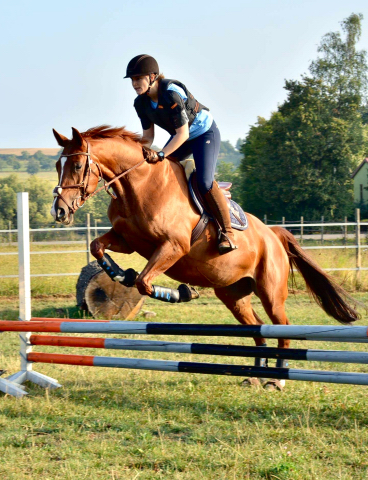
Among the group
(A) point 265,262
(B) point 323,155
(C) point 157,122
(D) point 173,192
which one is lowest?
(A) point 265,262

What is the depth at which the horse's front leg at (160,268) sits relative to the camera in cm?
409

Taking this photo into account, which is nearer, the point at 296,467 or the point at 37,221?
the point at 296,467

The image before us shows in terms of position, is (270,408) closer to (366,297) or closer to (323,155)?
(366,297)

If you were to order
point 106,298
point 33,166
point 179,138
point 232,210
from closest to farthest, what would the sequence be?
point 179,138 < point 232,210 < point 106,298 < point 33,166

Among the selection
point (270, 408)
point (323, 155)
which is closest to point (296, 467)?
point (270, 408)

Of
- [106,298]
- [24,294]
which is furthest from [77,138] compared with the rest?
[106,298]

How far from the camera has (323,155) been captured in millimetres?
38781

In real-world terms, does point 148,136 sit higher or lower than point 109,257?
higher

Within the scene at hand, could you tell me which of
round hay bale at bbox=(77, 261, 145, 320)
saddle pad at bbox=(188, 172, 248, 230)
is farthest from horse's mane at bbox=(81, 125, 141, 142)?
round hay bale at bbox=(77, 261, 145, 320)

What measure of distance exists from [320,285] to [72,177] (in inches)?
118

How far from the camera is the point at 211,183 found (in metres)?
A: 4.46

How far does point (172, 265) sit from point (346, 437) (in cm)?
180

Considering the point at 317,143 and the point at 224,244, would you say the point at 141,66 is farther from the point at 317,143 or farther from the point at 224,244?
the point at 317,143

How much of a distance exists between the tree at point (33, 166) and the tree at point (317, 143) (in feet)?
164
